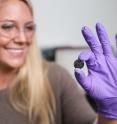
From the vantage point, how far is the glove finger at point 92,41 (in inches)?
35.4

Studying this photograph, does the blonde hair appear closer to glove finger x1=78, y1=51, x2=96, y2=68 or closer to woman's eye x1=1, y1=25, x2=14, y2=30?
woman's eye x1=1, y1=25, x2=14, y2=30

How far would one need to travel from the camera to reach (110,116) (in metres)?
0.94

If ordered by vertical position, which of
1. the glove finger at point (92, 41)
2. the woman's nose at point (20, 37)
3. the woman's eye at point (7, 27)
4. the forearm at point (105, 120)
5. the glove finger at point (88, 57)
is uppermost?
the woman's eye at point (7, 27)

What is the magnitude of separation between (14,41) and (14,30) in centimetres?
4

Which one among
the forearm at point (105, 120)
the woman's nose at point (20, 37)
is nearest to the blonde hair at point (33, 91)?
the woman's nose at point (20, 37)

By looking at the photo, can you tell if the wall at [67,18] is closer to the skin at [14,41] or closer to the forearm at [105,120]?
the skin at [14,41]

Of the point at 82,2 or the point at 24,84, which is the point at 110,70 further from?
the point at 82,2

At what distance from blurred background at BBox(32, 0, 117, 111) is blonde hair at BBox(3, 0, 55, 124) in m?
0.52

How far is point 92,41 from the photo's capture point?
0.90 meters

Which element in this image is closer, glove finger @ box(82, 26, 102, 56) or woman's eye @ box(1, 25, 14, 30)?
glove finger @ box(82, 26, 102, 56)

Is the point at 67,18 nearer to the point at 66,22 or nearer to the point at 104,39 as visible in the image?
the point at 66,22

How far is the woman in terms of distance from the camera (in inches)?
49.4

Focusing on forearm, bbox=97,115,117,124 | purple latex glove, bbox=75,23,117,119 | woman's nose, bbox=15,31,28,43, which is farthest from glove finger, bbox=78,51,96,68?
woman's nose, bbox=15,31,28,43

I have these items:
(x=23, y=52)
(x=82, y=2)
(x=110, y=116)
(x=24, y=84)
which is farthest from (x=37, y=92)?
(x=82, y=2)
